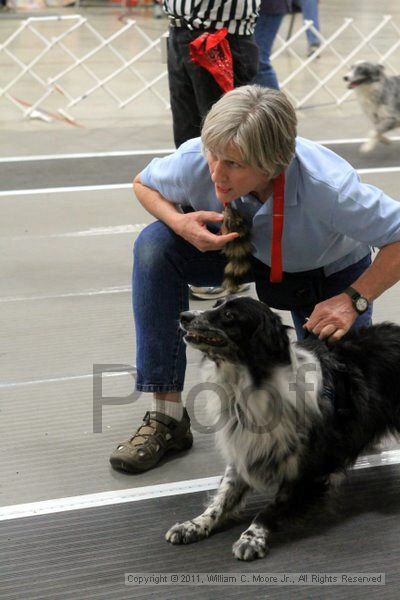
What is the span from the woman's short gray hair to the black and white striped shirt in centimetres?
174

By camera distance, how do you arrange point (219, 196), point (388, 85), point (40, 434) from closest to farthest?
point (219, 196), point (40, 434), point (388, 85)

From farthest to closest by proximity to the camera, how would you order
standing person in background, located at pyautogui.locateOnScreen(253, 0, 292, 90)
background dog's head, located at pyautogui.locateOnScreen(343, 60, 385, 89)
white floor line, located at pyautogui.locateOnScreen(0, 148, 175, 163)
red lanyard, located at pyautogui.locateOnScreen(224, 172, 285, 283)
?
background dog's head, located at pyautogui.locateOnScreen(343, 60, 385, 89)
standing person in background, located at pyautogui.locateOnScreen(253, 0, 292, 90)
white floor line, located at pyautogui.locateOnScreen(0, 148, 175, 163)
red lanyard, located at pyautogui.locateOnScreen(224, 172, 285, 283)

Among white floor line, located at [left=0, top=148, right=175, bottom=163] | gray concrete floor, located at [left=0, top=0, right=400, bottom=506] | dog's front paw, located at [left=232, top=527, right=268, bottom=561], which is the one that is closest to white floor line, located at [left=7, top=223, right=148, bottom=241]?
gray concrete floor, located at [left=0, top=0, right=400, bottom=506]

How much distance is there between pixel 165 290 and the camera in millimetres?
2398

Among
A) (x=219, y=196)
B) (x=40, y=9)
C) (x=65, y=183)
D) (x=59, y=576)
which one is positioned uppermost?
(x=219, y=196)

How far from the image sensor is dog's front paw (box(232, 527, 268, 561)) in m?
2.04

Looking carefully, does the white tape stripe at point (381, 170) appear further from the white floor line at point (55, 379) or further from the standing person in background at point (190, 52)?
the white floor line at point (55, 379)

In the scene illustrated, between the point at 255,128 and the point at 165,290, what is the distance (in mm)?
591

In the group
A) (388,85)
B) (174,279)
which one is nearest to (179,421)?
(174,279)

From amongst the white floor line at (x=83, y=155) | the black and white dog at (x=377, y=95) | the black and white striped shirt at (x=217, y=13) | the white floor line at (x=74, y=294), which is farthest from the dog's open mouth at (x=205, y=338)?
the black and white dog at (x=377, y=95)

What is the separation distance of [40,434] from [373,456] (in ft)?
3.14

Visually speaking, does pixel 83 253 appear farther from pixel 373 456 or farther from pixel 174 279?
pixel 373 456

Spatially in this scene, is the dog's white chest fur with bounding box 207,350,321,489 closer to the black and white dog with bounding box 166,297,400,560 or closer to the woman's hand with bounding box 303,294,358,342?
the black and white dog with bounding box 166,297,400,560

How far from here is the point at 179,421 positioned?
2531mm
